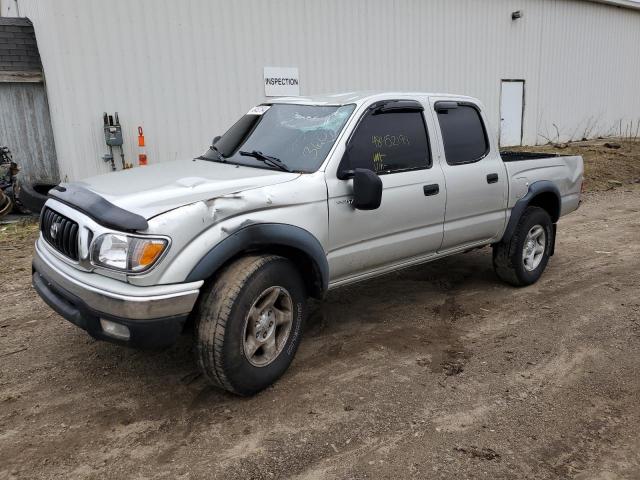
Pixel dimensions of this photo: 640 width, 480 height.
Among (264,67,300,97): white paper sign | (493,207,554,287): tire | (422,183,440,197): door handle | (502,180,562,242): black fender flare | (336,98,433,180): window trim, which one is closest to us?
(336,98,433,180): window trim

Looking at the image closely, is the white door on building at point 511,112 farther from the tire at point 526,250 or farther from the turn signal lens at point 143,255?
the turn signal lens at point 143,255

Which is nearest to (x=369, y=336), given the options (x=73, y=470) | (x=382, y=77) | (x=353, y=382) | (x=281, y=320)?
(x=353, y=382)

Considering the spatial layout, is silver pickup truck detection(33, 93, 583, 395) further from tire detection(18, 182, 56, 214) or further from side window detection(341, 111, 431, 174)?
tire detection(18, 182, 56, 214)

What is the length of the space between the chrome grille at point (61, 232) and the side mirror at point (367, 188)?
1777 millimetres

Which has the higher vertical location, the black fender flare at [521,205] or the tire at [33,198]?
the tire at [33,198]

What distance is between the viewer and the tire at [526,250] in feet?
17.6

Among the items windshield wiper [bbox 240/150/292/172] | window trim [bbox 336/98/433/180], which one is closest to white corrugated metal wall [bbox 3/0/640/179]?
windshield wiper [bbox 240/150/292/172]

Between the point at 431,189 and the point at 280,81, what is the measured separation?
26.4ft

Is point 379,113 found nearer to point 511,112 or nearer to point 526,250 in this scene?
point 526,250

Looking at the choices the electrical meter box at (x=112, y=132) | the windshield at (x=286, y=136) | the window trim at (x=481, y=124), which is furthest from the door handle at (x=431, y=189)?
the electrical meter box at (x=112, y=132)

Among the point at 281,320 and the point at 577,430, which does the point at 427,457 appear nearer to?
the point at 577,430

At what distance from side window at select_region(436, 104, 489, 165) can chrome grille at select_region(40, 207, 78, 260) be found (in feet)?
9.81

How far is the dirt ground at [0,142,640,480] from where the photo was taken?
2824 millimetres

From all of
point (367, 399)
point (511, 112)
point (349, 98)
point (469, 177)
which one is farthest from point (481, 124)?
point (511, 112)
